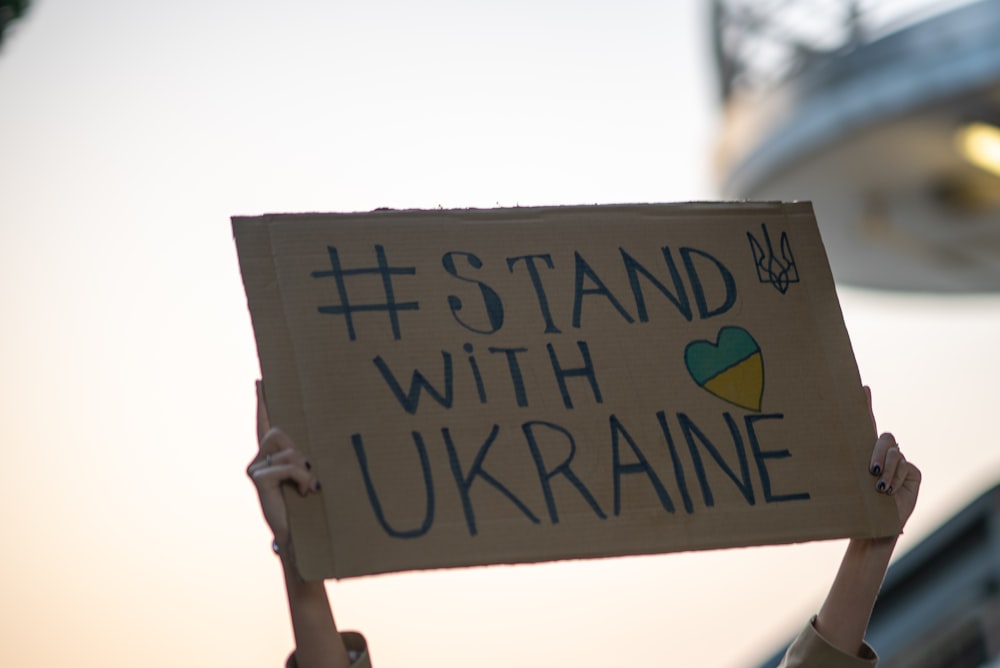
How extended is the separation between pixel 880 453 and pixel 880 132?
15.1 feet

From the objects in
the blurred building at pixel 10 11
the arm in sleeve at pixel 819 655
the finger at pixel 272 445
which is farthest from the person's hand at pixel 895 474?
the blurred building at pixel 10 11

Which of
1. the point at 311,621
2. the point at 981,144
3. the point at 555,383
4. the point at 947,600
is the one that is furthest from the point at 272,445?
the point at 981,144

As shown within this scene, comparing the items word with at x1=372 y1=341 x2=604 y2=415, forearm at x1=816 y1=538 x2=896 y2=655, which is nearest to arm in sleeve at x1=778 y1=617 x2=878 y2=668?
forearm at x1=816 y1=538 x2=896 y2=655

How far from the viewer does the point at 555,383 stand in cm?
140

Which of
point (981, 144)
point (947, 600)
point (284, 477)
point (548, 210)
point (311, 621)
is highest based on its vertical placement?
point (981, 144)

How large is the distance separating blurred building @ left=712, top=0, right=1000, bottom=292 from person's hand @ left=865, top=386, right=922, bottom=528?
3.98 metres

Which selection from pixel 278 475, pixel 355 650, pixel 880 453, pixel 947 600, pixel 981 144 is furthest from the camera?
pixel 981 144

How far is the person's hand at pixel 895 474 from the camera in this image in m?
1.45

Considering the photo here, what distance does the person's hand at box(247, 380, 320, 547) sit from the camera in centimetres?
126

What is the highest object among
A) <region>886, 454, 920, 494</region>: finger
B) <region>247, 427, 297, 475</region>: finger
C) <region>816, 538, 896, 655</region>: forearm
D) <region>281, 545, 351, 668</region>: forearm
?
<region>247, 427, 297, 475</region>: finger

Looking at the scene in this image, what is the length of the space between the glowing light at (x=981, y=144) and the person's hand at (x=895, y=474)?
4.56 metres

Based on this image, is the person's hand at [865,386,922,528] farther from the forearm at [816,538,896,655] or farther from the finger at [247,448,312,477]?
the finger at [247,448,312,477]

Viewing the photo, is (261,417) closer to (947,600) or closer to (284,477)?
(284,477)

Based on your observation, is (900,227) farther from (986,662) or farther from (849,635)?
(849,635)
